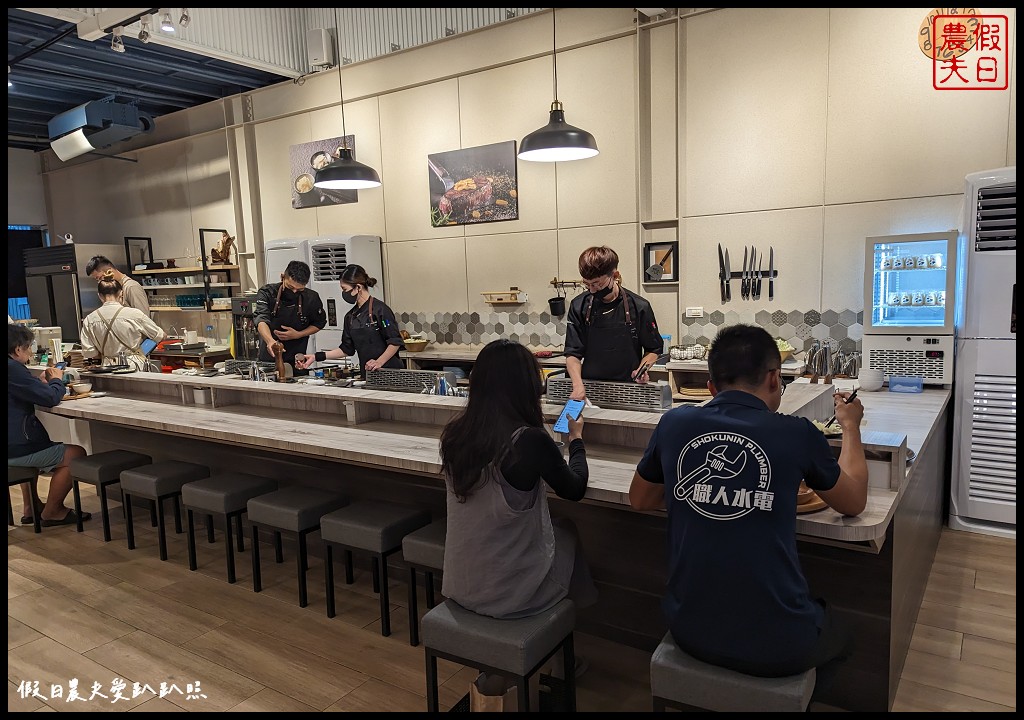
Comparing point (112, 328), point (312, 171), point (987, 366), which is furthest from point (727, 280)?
point (112, 328)

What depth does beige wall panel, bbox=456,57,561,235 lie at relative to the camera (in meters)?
5.93

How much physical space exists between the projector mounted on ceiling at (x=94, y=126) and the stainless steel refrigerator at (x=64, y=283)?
64.9 inches

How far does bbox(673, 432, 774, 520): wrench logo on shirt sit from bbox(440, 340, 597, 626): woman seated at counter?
1.45 ft

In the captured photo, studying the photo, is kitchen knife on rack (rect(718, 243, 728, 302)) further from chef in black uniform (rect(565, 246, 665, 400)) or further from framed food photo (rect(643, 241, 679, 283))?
chef in black uniform (rect(565, 246, 665, 400))

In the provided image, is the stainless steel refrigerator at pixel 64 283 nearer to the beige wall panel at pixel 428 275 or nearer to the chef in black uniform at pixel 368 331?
the beige wall panel at pixel 428 275

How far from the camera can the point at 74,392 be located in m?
4.91

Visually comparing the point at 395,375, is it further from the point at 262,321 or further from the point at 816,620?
the point at 816,620

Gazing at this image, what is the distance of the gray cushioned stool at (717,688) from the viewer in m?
1.69

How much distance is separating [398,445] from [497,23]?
441 cm

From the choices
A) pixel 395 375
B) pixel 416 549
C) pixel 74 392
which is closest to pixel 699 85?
pixel 395 375

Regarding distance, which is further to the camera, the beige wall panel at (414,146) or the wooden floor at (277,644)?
the beige wall panel at (414,146)

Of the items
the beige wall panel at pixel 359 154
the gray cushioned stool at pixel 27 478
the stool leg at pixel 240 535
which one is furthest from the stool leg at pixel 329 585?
the beige wall panel at pixel 359 154

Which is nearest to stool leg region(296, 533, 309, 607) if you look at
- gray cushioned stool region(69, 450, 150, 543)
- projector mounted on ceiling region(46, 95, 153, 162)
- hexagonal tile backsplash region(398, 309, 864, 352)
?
gray cushioned stool region(69, 450, 150, 543)

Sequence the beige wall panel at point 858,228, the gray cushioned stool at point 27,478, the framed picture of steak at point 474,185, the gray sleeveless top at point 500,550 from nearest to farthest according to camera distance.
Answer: the gray sleeveless top at point 500,550 → the gray cushioned stool at point 27,478 → the beige wall panel at point 858,228 → the framed picture of steak at point 474,185
